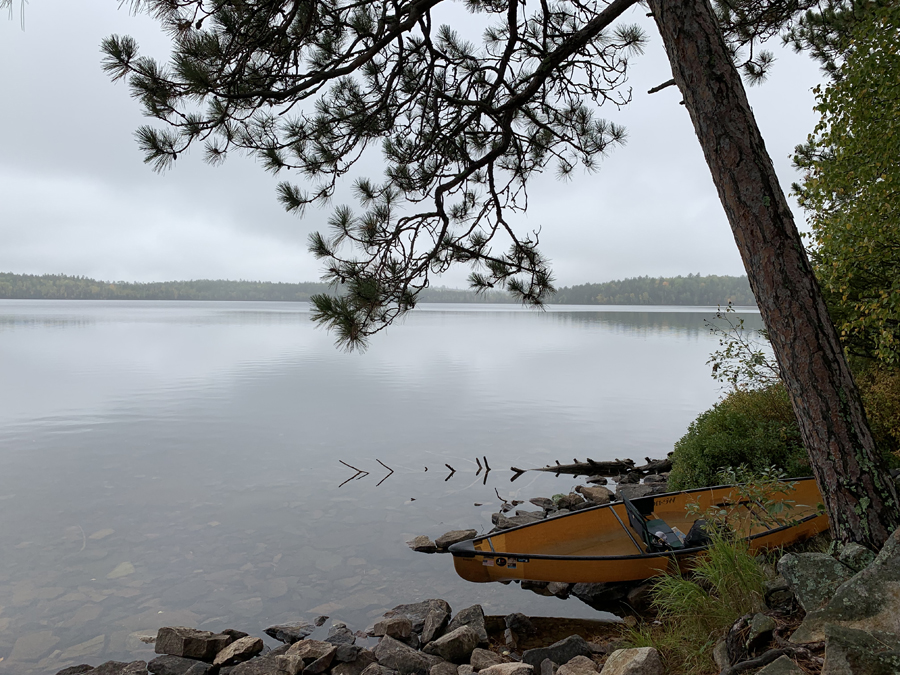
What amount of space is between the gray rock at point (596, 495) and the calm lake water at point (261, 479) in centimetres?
77

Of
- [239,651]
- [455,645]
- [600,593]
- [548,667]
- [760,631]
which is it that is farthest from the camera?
[600,593]

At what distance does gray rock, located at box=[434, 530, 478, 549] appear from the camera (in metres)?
6.64

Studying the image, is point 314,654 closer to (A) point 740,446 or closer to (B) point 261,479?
(A) point 740,446

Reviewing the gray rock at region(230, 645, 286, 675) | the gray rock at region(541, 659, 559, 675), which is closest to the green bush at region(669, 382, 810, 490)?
the gray rock at region(541, 659, 559, 675)

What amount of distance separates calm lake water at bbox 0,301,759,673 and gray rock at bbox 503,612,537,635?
254 mm

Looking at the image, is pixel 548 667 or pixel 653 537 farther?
pixel 653 537

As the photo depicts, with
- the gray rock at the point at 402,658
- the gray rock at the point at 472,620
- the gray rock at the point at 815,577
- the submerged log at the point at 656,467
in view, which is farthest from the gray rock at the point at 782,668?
the submerged log at the point at 656,467

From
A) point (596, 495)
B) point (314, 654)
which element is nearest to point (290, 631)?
point (314, 654)

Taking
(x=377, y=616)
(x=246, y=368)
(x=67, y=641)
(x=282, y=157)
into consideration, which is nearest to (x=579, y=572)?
Result: (x=377, y=616)

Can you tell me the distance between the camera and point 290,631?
491 centimetres

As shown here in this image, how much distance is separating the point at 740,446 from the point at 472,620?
395 centimetres

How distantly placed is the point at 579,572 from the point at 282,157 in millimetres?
4903

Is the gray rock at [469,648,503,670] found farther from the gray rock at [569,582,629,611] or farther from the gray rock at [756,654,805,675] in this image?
the gray rock at [756,654,805,675]

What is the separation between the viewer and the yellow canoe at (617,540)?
489cm
